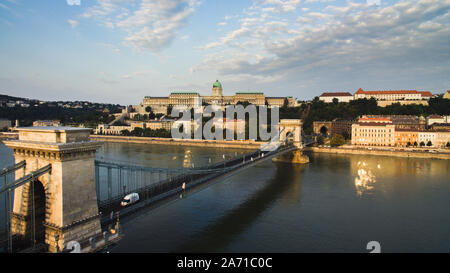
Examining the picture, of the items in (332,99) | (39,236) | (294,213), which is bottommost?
(294,213)

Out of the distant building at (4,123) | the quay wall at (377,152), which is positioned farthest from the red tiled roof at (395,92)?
the distant building at (4,123)

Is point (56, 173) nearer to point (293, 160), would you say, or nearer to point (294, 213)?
point (294, 213)

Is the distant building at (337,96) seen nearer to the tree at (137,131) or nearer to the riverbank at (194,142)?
the riverbank at (194,142)

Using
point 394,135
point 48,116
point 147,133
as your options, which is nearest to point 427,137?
point 394,135

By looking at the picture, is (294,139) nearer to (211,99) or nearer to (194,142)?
(194,142)

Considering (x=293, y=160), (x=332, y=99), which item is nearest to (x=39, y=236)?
(x=293, y=160)

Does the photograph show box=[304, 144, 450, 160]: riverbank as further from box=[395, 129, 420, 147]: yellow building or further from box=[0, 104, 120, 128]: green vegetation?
box=[0, 104, 120, 128]: green vegetation
